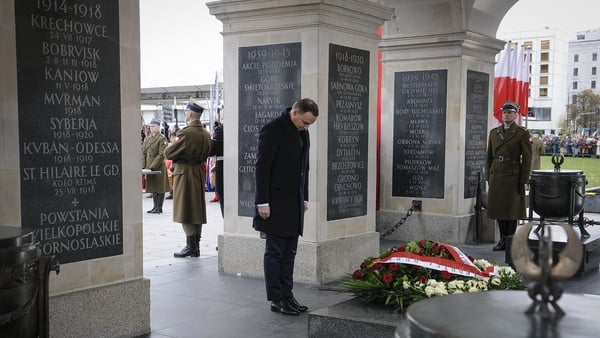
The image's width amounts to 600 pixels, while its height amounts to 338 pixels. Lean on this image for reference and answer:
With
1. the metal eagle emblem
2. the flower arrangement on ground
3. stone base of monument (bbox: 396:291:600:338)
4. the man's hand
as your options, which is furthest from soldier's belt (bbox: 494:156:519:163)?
the metal eagle emblem

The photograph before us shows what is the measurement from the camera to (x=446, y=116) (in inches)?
404

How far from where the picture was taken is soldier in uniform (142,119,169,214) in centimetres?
1434

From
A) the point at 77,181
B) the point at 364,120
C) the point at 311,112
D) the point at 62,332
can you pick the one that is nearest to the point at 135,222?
the point at 77,181

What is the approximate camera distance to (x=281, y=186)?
5891mm

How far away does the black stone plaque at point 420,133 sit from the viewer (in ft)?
33.9

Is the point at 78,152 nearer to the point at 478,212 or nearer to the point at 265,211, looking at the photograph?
the point at 265,211

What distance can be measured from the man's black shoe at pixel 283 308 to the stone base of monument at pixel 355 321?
897 mm

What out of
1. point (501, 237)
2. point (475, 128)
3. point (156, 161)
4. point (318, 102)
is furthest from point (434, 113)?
point (156, 161)

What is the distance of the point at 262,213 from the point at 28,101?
2.09 meters

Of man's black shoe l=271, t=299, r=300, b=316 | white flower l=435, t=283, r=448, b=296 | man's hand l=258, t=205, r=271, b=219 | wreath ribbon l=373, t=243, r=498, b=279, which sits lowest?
man's black shoe l=271, t=299, r=300, b=316

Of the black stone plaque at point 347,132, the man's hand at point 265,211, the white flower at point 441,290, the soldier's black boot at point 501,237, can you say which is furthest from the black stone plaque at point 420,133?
the white flower at point 441,290

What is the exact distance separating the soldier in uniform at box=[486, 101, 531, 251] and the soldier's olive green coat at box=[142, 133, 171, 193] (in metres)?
7.12

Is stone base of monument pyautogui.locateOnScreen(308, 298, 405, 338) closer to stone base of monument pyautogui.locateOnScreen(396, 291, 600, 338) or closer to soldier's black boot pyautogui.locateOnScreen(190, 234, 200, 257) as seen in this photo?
stone base of monument pyautogui.locateOnScreen(396, 291, 600, 338)

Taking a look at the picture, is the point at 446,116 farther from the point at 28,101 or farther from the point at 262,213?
the point at 28,101
